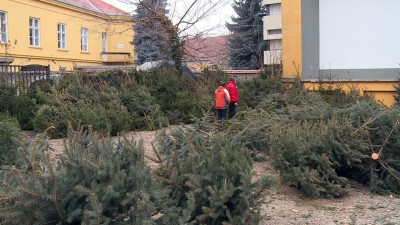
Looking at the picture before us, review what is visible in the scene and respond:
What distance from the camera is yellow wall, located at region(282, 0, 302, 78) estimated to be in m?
18.4

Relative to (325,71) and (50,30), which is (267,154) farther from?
(50,30)

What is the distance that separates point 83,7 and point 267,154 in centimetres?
3201

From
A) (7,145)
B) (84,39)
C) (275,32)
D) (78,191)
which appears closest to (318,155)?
(78,191)

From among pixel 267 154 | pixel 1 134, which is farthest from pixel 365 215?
pixel 1 134

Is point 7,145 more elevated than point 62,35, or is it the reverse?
point 62,35

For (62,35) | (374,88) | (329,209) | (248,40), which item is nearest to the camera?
(329,209)

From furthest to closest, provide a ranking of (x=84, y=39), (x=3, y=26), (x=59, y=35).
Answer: (x=84, y=39), (x=59, y=35), (x=3, y=26)

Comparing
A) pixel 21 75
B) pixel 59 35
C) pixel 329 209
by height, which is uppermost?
pixel 59 35

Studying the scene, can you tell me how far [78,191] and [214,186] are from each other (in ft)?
4.64

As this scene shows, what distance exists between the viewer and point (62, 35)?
37.1m

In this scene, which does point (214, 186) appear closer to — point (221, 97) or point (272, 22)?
point (221, 97)

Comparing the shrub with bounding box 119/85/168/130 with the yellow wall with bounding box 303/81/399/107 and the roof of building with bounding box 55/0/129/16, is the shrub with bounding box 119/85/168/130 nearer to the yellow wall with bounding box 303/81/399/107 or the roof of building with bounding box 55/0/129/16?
the yellow wall with bounding box 303/81/399/107

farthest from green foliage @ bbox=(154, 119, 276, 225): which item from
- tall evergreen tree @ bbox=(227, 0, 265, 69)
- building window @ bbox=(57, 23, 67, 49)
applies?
building window @ bbox=(57, 23, 67, 49)

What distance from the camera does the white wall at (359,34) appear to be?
59.0 ft
